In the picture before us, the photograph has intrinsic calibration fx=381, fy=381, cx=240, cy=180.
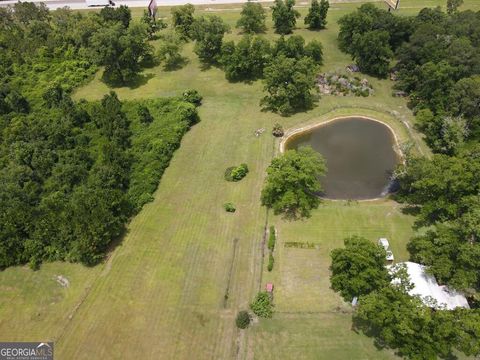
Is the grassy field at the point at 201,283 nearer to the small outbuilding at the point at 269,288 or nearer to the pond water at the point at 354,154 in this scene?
the small outbuilding at the point at 269,288

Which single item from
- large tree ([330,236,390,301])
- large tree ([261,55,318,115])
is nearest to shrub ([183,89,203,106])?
large tree ([261,55,318,115])

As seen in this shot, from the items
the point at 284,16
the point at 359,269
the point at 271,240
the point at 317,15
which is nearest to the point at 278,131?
the point at 271,240

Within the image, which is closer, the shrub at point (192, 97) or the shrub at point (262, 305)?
the shrub at point (262, 305)

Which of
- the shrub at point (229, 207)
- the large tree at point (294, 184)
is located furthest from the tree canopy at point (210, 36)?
the shrub at point (229, 207)

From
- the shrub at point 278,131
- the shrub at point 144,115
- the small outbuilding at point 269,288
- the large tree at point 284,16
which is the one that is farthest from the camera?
the large tree at point 284,16

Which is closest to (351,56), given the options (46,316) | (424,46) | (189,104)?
(424,46)

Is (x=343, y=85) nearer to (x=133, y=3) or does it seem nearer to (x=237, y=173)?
(x=237, y=173)

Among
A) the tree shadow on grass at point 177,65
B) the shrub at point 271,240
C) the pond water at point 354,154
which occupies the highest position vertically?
the tree shadow on grass at point 177,65
